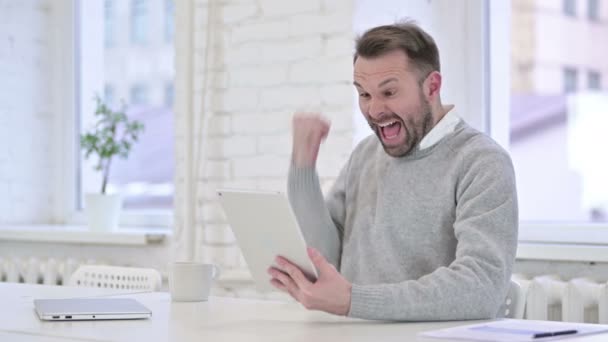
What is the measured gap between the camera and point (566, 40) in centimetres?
298

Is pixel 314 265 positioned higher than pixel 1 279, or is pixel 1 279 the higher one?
pixel 314 265

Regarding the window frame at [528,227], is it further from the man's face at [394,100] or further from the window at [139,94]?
the window at [139,94]

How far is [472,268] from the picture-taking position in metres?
1.86

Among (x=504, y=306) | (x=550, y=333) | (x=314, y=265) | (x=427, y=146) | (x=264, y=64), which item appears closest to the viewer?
(x=550, y=333)

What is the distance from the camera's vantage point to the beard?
2213mm

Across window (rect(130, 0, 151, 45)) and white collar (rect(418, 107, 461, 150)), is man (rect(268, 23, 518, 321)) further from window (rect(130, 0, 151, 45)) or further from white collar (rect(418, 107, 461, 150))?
window (rect(130, 0, 151, 45))

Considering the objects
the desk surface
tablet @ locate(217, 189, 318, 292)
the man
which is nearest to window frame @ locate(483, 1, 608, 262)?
the man

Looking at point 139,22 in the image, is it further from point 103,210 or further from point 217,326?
point 217,326

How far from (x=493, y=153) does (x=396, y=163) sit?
292mm

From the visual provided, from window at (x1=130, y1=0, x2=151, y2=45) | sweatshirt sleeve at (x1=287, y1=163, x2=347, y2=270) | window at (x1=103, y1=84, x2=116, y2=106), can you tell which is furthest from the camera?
window at (x1=103, y1=84, x2=116, y2=106)

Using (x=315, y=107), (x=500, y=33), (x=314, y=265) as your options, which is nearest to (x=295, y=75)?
(x=315, y=107)

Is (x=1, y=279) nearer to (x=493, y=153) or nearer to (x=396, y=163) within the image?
(x=396, y=163)

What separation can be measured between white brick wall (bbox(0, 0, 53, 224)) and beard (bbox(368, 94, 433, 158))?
242 centimetres

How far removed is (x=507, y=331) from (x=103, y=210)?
257cm
